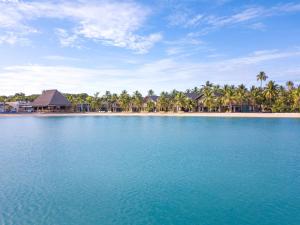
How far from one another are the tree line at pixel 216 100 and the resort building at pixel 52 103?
201 inches

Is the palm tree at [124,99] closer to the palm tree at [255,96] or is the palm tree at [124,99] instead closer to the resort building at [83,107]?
the resort building at [83,107]

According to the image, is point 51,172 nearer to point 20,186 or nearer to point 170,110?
point 20,186

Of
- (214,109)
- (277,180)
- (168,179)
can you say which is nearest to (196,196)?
(168,179)

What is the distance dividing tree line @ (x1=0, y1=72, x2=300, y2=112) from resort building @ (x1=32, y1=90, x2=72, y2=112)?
16.8ft

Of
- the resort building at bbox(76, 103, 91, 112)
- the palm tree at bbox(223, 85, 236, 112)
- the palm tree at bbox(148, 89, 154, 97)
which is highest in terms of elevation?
the palm tree at bbox(148, 89, 154, 97)

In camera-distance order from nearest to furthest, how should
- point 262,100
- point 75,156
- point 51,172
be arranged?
point 51,172
point 75,156
point 262,100

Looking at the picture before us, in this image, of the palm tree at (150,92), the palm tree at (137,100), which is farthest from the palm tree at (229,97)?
the palm tree at (150,92)

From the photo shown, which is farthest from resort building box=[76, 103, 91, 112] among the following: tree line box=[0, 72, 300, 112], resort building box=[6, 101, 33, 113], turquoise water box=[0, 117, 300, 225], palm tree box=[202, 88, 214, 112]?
turquoise water box=[0, 117, 300, 225]

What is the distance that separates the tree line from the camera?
70300 millimetres

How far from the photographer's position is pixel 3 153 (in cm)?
2336

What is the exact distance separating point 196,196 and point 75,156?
1243 centimetres

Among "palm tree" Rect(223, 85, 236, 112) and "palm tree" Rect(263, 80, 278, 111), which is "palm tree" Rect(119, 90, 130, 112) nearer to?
"palm tree" Rect(223, 85, 236, 112)

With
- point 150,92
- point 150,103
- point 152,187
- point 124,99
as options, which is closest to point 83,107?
point 124,99

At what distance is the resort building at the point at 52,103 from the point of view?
92.1 metres
